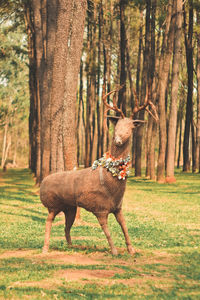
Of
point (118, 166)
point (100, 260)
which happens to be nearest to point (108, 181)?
point (118, 166)

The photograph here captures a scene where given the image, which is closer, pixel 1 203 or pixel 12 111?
pixel 1 203

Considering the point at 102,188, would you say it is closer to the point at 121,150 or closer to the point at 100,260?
the point at 121,150

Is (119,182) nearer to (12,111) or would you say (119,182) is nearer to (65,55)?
(65,55)

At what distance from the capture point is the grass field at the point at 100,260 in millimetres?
7035

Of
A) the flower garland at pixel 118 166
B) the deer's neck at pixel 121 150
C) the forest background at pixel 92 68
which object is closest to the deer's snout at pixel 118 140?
the deer's neck at pixel 121 150

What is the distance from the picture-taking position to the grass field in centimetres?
704

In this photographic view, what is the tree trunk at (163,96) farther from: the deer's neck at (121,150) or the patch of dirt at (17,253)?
the deer's neck at (121,150)

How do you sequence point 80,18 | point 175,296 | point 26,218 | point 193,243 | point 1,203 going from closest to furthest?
point 175,296, point 193,243, point 80,18, point 26,218, point 1,203

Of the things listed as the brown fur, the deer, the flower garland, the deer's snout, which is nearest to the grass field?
the brown fur

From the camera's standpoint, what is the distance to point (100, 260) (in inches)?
357

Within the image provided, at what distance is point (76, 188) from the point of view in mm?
9586

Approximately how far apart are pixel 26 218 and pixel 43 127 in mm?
6966

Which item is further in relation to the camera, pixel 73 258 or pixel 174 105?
pixel 174 105

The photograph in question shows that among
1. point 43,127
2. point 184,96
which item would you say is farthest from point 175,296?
point 184,96
